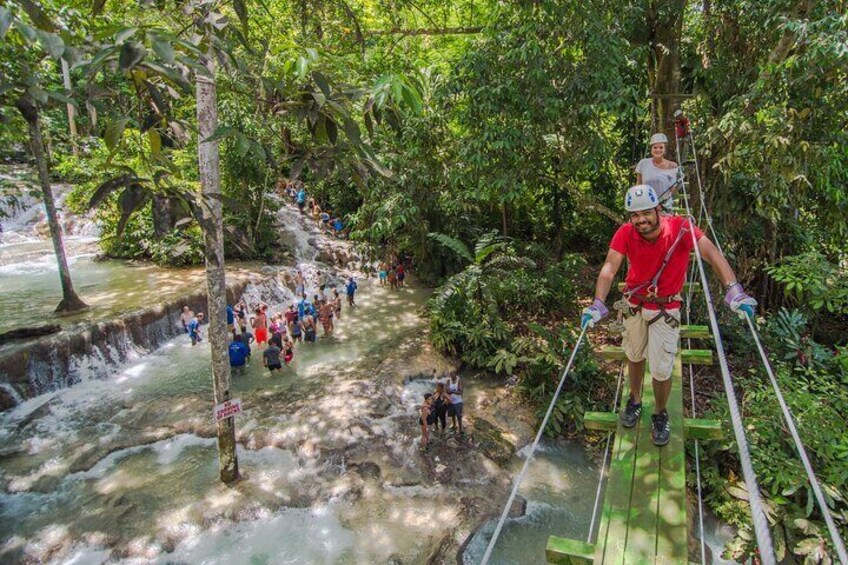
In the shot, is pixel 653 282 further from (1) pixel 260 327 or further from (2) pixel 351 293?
(2) pixel 351 293

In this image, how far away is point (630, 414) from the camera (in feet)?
13.5

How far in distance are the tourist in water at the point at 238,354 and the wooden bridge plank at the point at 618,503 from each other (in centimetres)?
855

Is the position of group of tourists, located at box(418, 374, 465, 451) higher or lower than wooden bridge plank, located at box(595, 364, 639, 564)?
lower

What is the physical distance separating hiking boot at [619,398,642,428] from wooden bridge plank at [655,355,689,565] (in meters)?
0.26

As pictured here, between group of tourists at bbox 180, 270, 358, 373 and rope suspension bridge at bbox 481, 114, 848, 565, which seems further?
group of tourists at bbox 180, 270, 358, 373

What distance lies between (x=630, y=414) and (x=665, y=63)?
810cm

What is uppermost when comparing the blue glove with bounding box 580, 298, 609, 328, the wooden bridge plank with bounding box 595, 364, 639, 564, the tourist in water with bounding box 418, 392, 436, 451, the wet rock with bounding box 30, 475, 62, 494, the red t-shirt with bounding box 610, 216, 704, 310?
the red t-shirt with bounding box 610, 216, 704, 310

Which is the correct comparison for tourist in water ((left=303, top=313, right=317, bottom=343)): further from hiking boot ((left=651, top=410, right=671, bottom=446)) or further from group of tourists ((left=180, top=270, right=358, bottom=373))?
hiking boot ((left=651, top=410, right=671, bottom=446))

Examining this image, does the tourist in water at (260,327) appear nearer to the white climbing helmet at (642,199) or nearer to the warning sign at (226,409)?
the warning sign at (226,409)

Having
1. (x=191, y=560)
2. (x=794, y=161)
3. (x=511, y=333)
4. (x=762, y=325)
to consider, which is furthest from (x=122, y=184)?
(x=762, y=325)

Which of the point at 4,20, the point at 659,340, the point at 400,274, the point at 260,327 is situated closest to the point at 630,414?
the point at 659,340

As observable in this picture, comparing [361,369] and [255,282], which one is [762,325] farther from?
[255,282]

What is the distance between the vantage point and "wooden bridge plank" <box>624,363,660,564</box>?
294 cm

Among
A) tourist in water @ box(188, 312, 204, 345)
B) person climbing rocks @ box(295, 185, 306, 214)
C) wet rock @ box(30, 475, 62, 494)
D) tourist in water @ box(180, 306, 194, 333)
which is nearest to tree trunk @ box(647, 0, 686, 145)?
Result: tourist in water @ box(188, 312, 204, 345)
